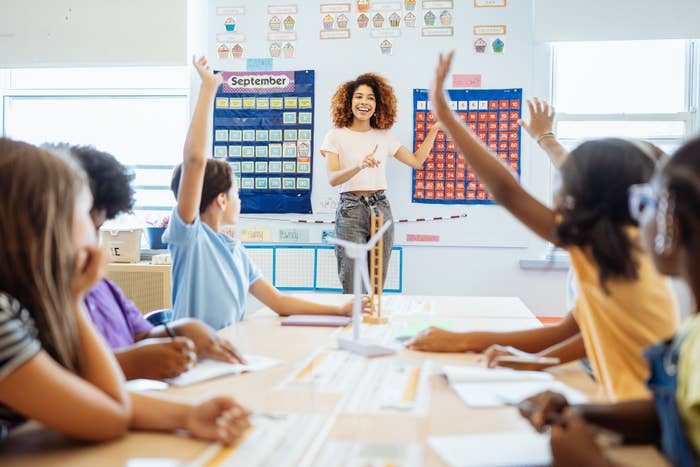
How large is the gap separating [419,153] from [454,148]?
31 centimetres

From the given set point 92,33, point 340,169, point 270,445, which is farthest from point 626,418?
point 92,33

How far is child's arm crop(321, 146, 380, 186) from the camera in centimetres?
330

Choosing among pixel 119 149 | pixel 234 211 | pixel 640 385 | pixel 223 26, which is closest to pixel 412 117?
pixel 223 26

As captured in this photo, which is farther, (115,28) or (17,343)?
(115,28)

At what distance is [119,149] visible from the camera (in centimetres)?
451

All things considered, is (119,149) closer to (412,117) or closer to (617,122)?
(412,117)

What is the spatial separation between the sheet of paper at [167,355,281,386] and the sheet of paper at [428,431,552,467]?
51cm

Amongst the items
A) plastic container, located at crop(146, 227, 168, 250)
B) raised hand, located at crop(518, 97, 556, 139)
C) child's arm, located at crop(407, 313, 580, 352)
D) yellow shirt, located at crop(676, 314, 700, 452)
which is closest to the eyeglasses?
yellow shirt, located at crop(676, 314, 700, 452)

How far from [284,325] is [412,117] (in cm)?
255

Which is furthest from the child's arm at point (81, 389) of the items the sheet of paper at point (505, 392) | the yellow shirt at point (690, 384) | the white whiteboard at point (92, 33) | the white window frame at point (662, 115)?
the white whiteboard at point (92, 33)

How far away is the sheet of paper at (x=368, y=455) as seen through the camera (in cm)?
84

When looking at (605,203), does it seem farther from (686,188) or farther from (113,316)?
(113,316)

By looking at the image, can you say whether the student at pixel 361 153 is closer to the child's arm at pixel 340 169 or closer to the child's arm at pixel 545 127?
the child's arm at pixel 340 169

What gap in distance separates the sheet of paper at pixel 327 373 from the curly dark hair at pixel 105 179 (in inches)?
23.0
